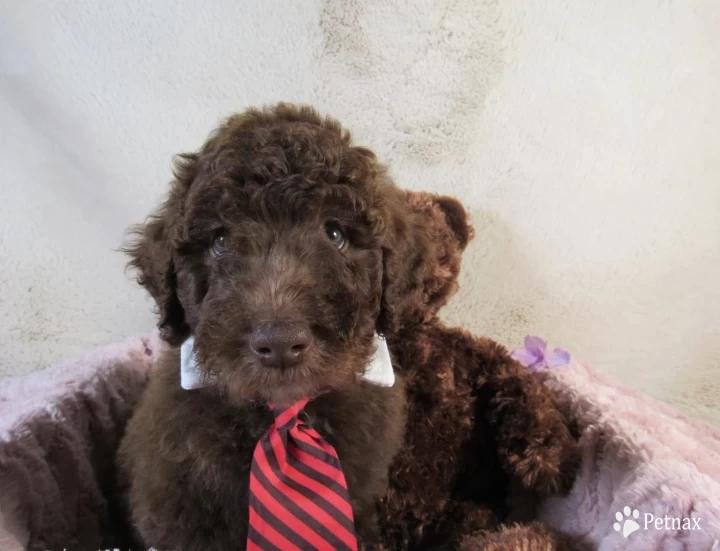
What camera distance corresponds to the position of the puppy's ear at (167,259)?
1657 millimetres

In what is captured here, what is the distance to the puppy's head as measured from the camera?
1343 mm

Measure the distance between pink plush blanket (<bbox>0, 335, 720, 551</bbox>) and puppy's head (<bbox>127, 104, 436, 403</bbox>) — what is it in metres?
0.86

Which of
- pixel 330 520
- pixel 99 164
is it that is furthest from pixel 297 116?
pixel 99 164

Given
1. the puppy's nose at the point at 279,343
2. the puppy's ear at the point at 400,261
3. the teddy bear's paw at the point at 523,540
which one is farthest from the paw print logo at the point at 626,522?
the puppy's nose at the point at 279,343

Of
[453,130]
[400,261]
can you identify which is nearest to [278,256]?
[400,261]

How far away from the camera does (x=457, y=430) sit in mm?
2299

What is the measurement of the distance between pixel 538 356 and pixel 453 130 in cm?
118

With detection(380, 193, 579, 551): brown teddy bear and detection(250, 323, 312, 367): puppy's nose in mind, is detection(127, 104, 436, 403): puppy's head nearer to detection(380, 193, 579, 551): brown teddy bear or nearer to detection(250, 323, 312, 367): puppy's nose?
detection(250, 323, 312, 367): puppy's nose

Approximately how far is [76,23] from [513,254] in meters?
2.44

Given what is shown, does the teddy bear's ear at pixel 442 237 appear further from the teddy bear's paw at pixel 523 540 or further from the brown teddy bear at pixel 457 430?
the teddy bear's paw at pixel 523 540

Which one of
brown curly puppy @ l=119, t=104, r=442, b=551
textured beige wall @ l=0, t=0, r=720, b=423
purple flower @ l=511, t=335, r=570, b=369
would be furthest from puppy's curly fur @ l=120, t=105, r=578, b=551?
textured beige wall @ l=0, t=0, r=720, b=423

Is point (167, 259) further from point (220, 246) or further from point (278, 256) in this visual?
point (278, 256)

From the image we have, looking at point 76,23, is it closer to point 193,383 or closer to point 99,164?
point 99,164

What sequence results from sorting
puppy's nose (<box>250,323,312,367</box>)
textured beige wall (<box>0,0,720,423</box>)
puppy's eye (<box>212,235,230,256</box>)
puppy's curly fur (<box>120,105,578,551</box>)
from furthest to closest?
1. textured beige wall (<box>0,0,720,423</box>)
2. puppy's eye (<box>212,235,230,256</box>)
3. puppy's curly fur (<box>120,105,578,551</box>)
4. puppy's nose (<box>250,323,312,367</box>)
